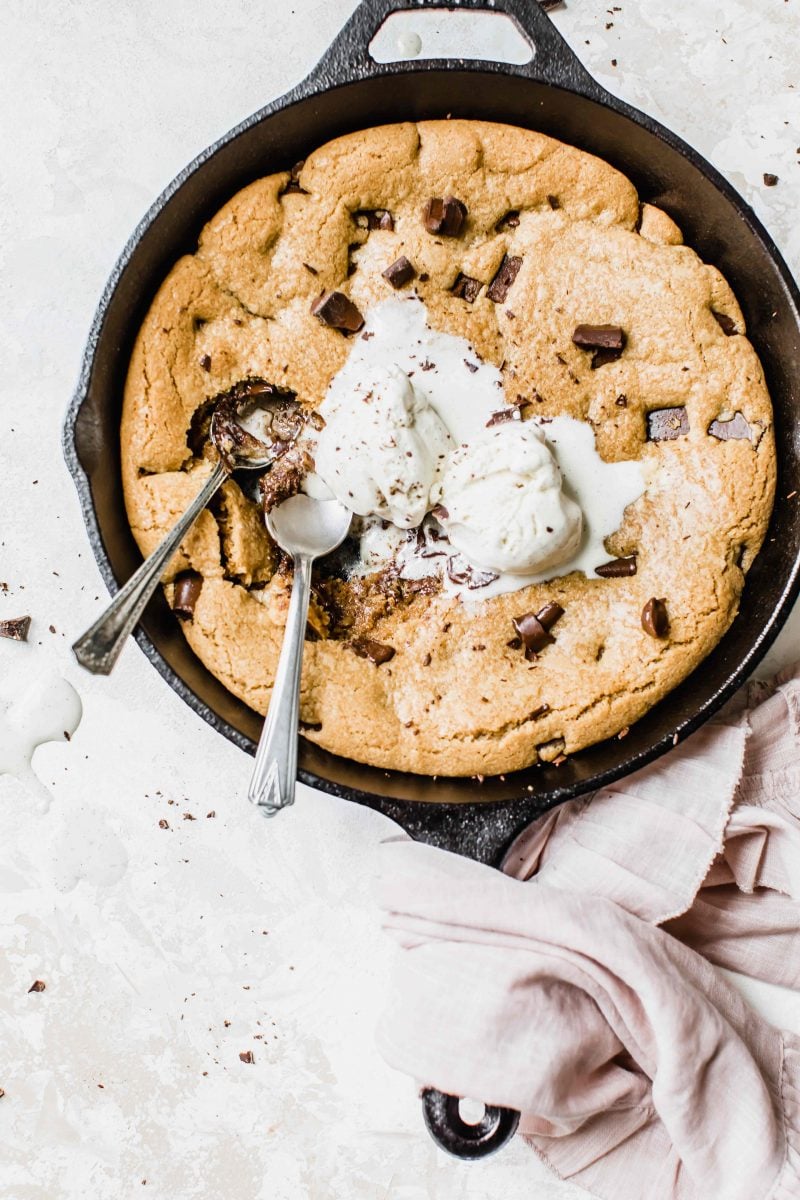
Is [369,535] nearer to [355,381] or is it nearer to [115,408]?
[355,381]

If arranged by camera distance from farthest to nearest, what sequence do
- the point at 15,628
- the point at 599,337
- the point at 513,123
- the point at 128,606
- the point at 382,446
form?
the point at 15,628 → the point at 513,123 → the point at 599,337 → the point at 382,446 → the point at 128,606

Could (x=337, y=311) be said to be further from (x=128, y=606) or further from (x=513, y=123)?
(x=128, y=606)

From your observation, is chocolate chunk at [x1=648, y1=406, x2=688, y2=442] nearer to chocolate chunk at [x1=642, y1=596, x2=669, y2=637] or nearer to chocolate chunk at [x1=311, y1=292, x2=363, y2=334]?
chocolate chunk at [x1=642, y1=596, x2=669, y2=637]

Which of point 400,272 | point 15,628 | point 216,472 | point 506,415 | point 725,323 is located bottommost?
point 15,628

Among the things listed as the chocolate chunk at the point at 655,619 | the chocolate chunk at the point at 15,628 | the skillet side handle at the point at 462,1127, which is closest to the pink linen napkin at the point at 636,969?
the skillet side handle at the point at 462,1127

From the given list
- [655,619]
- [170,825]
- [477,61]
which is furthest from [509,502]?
[170,825]

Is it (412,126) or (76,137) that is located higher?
(412,126)

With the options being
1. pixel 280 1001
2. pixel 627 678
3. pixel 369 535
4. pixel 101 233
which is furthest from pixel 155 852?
pixel 101 233
